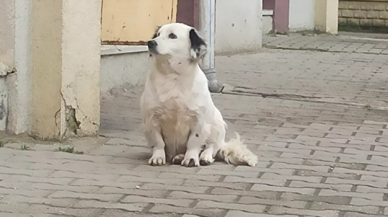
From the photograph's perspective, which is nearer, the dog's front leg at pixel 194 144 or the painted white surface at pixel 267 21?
the dog's front leg at pixel 194 144

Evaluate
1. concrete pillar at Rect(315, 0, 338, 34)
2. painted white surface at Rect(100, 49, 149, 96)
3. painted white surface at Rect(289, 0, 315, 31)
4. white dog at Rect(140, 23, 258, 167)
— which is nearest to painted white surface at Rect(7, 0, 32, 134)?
white dog at Rect(140, 23, 258, 167)

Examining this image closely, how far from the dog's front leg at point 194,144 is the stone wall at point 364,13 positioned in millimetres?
17784

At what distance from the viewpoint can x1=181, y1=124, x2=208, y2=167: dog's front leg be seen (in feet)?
17.3

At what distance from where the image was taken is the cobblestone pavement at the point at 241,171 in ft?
13.8

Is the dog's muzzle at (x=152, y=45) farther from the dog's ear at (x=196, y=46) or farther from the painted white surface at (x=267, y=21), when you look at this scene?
the painted white surface at (x=267, y=21)

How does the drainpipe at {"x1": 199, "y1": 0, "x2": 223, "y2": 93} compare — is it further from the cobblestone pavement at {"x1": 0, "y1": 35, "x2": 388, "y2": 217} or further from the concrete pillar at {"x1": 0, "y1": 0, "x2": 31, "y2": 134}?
the concrete pillar at {"x1": 0, "y1": 0, "x2": 31, "y2": 134}

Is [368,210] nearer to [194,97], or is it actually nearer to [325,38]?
[194,97]

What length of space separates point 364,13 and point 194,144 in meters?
18.2

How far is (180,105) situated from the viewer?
521 cm

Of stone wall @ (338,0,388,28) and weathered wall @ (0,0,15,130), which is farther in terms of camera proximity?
stone wall @ (338,0,388,28)

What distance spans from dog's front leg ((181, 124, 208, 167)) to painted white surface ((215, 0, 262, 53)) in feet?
24.7

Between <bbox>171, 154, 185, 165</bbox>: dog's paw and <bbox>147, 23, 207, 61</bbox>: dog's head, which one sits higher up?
<bbox>147, 23, 207, 61</bbox>: dog's head

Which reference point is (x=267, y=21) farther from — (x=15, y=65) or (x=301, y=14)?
(x=15, y=65)

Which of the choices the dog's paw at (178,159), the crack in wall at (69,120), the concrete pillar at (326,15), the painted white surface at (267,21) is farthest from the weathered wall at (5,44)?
the concrete pillar at (326,15)
